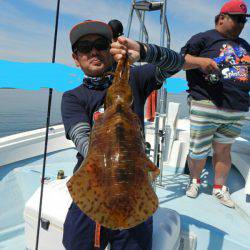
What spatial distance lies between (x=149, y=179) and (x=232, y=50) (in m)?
3.22

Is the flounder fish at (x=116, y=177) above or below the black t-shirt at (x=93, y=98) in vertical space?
below

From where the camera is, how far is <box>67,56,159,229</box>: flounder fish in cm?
136

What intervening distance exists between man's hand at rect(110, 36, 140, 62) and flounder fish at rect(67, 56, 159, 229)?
1.20 feet

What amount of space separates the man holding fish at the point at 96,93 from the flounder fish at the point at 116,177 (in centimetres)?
47

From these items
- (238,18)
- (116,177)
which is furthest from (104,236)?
(238,18)

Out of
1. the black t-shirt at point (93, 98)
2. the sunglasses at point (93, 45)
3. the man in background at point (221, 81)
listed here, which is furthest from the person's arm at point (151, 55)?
the man in background at point (221, 81)

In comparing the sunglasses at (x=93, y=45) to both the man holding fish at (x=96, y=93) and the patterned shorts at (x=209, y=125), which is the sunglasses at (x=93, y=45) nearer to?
the man holding fish at (x=96, y=93)

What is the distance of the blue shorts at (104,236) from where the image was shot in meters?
2.08

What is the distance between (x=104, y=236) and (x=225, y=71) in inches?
116

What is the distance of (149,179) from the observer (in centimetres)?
149

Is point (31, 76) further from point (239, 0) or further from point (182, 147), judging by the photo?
point (182, 147)

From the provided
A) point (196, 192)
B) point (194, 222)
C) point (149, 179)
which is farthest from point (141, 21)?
point (149, 179)

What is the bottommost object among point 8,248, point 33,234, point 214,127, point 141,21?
point 8,248

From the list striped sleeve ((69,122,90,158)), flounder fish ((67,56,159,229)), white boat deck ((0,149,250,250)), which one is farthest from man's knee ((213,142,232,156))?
flounder fish ((67,56,159,229))
